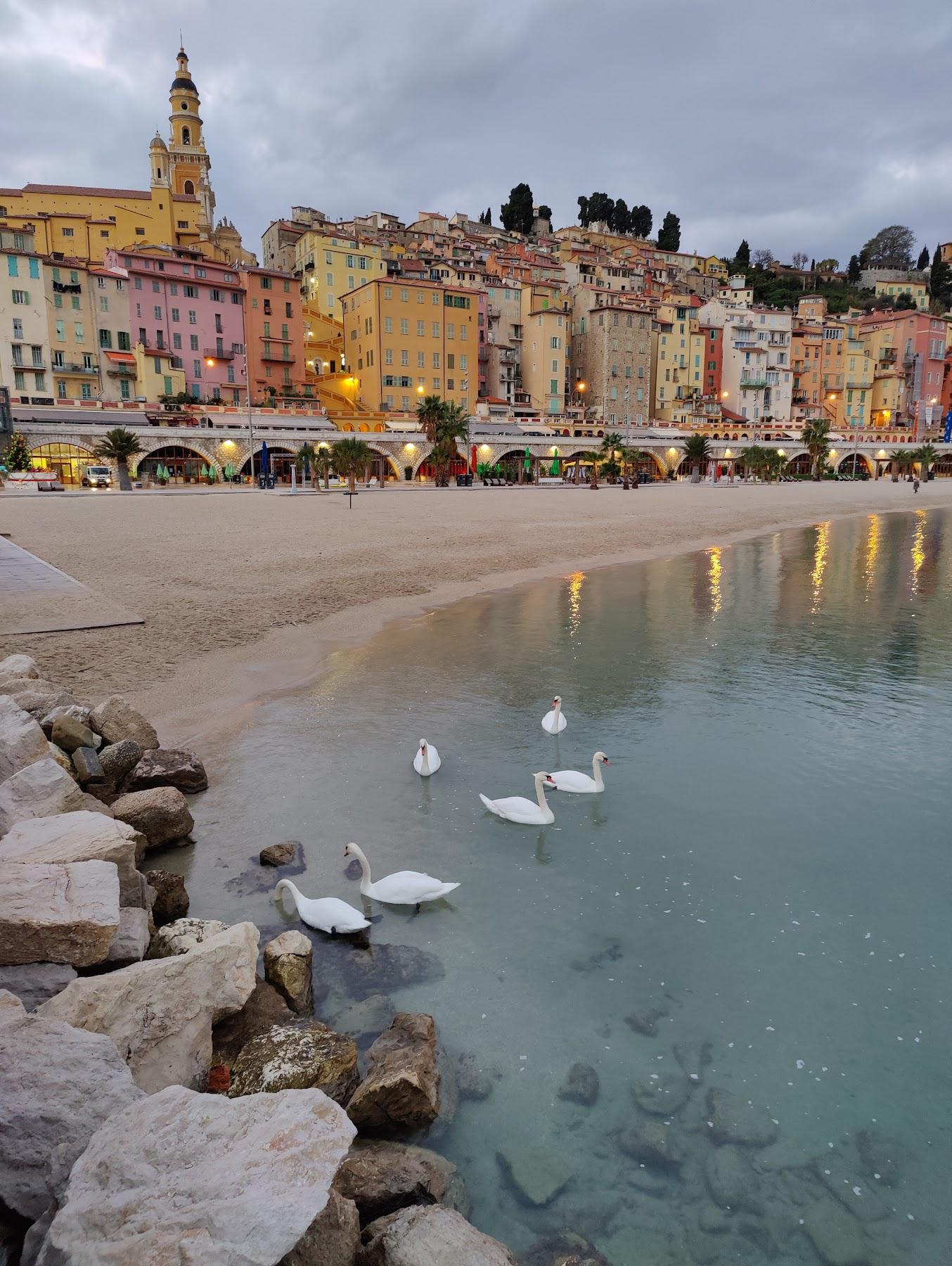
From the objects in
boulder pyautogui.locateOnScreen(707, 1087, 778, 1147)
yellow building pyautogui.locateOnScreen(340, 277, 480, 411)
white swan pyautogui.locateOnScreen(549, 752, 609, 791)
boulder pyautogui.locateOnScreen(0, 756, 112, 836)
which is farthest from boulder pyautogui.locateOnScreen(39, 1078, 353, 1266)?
yellow building pyautogui.locateOnScreen(340, 277, 480, 411)

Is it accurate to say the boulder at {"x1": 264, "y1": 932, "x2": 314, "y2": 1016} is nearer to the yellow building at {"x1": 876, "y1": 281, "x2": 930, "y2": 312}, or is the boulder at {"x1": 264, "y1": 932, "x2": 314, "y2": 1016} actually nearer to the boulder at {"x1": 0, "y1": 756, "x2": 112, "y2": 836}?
the boulder at {"x1": 0, "y1": 756, "x2": 112, "y2": 836}

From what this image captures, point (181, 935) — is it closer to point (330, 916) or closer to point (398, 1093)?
point (330, 916)

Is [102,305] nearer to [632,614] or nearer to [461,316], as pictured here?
[461,316]

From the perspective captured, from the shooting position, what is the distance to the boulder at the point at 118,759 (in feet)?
25.8

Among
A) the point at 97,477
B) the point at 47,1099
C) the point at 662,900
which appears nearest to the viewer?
the point at 47,1099

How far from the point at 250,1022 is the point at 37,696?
17.8 ft

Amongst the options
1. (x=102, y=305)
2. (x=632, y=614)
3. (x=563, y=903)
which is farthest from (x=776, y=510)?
(x=102, y=305)

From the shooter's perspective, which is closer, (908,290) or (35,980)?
(35,980)

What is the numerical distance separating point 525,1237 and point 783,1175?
4.67 ft

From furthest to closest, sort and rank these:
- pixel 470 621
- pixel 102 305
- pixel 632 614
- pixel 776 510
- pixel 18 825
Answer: pixel 102 305 → pixel 776 510 → pixel 632 614 → pixel 470 621 → pixel 18 825

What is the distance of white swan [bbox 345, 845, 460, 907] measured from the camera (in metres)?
6.42

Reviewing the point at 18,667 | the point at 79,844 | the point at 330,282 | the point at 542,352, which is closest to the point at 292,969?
the point at 79,844

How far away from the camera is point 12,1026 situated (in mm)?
3439

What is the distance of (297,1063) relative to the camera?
4.35 metres
